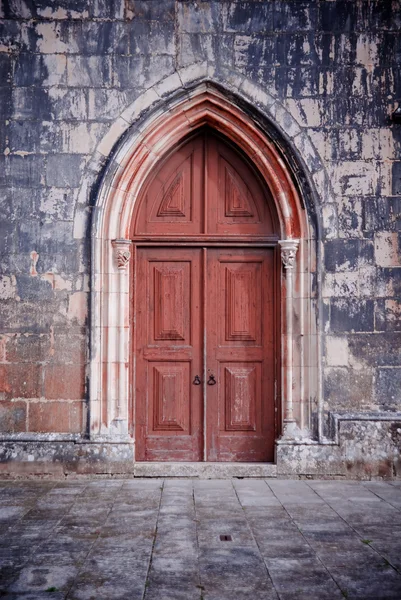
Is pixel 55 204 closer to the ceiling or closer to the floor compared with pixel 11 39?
closer to the floor

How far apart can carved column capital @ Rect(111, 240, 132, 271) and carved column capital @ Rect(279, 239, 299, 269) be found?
1535 mm

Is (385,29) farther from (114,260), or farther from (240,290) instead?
(114,260)

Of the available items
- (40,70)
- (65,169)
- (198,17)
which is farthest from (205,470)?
(198,17)

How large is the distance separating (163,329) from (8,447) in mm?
1895

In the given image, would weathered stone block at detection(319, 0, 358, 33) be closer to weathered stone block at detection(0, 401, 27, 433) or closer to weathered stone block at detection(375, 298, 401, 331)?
weathered stone block at detection(375, 298, 401, 331)

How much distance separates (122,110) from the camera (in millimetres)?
6801

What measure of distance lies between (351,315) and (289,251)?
0.88 m

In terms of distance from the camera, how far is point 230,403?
701 cm

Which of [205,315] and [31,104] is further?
[205,315]

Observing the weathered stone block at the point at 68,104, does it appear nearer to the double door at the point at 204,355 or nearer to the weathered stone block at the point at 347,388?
the double door at the point at 204,355

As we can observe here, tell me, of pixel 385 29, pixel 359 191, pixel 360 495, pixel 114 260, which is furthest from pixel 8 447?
pixel 385 29

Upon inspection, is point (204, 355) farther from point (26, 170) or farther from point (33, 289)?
point (26, 170)

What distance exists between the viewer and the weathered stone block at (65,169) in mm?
6773

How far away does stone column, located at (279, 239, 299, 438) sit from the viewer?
22.1 ft
